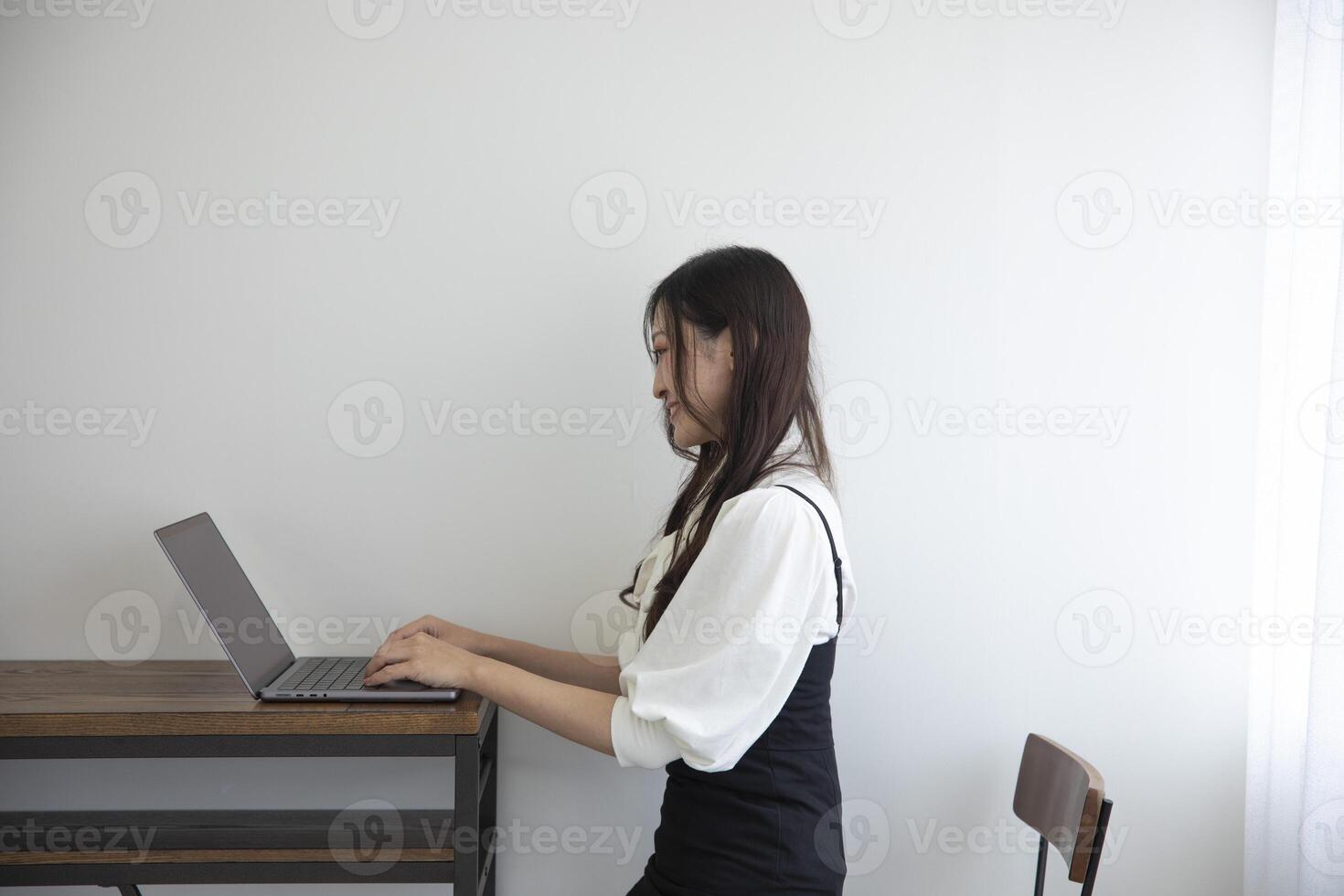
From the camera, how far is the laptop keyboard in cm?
144

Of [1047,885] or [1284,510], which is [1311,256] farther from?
[1047,885]

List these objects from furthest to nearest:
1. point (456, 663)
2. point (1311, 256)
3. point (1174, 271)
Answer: point (1174, 271), point (1311, 256), point (456, 663)

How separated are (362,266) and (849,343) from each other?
0.92 meters

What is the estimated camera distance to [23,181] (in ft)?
5.63

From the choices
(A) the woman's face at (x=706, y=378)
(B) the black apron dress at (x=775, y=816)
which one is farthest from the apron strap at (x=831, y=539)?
(A) the woman's face at (x=706, y=378)

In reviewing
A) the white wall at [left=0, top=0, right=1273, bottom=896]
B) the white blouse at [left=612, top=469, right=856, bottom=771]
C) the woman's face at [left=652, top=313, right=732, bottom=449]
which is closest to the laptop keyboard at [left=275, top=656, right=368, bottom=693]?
the white wall at [left=0, top=0, right=1273, bottom=896]

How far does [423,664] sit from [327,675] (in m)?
0.27

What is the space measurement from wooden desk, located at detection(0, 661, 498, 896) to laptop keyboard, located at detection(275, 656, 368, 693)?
1.7 inches

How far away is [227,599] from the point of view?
1499 mm

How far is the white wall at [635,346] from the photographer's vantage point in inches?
67.9

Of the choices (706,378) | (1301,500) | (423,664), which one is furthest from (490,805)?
(1301,500)

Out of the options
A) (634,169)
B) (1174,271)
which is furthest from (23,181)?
(1174,271)

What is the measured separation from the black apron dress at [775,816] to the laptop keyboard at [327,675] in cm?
55

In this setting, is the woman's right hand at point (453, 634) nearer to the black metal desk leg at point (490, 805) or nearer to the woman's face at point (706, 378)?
the black metal desk leg at point (490, 805)
